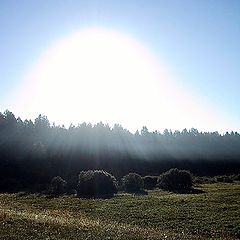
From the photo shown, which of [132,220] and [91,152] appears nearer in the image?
[132,220]

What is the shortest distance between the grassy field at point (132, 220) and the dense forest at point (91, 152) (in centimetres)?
5968

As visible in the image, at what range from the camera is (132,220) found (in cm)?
3981

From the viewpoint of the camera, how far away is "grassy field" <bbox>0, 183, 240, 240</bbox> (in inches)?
1113

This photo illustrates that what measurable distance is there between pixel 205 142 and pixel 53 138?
80.7 m

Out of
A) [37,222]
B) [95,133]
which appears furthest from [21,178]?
[37,222]

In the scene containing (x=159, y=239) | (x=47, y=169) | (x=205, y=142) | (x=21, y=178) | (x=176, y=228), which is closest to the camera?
(x=159, y=239)

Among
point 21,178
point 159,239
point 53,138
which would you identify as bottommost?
point 159,239

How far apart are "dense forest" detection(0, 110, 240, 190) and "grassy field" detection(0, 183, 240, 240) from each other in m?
59.7

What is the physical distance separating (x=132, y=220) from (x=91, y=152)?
10708 centimetres

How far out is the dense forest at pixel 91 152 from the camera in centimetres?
12531

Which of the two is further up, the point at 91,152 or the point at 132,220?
the point at 91,152

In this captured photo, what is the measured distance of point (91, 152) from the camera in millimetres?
146250

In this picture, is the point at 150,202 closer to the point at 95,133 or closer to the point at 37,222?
the point at 37,222

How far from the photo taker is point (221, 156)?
7042 inches
